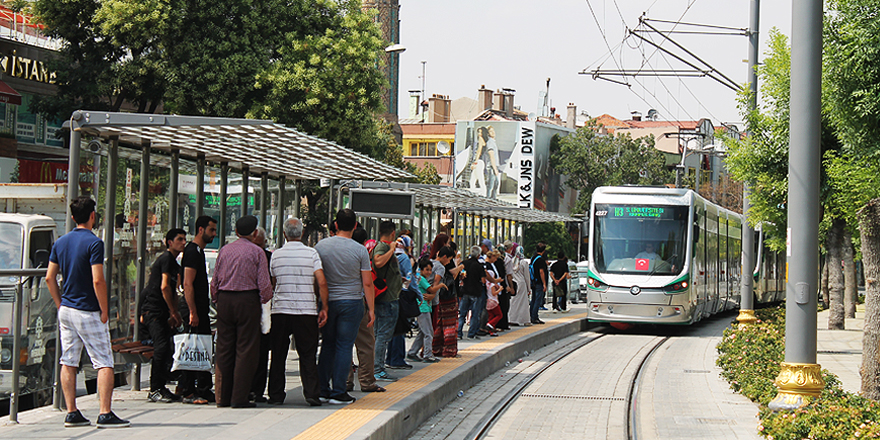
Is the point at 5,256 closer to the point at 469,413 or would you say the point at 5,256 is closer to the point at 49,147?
the point at 469,413

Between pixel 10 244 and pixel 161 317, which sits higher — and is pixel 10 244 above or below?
above

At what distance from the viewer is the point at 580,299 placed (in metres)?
41.1

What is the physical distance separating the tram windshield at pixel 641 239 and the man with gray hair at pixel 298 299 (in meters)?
14.4

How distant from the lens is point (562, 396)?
502 inches

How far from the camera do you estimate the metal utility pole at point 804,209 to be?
28.1ft

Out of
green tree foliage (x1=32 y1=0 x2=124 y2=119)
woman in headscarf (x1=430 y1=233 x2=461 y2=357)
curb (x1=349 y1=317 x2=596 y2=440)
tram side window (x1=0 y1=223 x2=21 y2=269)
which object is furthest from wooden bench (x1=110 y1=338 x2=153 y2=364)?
green tree foliage (x1=32 y1=0 x2=124 y2=119)

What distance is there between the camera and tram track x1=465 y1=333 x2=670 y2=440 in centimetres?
1013

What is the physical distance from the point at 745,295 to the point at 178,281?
12.4 meters

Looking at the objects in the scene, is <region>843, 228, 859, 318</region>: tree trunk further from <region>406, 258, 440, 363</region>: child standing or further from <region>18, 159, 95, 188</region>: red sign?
<region>18, 159, 95, 188</region>: red sign

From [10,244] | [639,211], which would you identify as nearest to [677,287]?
[639,211]

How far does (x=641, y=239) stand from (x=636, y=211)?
2.10ft

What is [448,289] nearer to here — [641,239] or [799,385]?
[799,385]

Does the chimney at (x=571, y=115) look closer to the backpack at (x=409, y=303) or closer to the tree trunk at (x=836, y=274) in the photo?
the tree trunk at (x=836, y=274)

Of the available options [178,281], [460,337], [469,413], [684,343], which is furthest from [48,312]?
[684,343]
